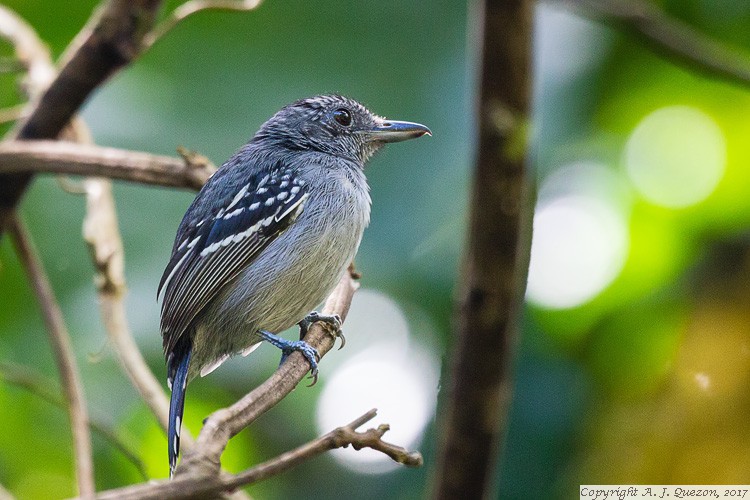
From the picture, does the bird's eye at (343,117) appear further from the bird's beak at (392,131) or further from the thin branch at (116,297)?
the thin branch at (116,297)

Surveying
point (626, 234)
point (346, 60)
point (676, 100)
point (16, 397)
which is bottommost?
point (16, 397)

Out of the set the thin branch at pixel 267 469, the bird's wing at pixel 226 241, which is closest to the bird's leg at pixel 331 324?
the bird's wing at pixel 226 241

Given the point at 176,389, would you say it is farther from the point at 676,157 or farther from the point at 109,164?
the point at 676,157

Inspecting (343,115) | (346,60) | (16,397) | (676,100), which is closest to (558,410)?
(676,100)

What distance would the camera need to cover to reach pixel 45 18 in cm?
419

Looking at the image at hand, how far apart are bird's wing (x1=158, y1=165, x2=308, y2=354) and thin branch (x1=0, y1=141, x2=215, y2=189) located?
0.21 metres

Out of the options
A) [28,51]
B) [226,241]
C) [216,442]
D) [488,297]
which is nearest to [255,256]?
[226,241]

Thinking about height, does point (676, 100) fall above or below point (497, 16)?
above

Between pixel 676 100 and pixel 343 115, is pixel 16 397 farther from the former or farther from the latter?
pixel 676 100

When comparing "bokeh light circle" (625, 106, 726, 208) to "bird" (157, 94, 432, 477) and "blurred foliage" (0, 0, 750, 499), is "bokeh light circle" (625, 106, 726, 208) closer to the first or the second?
"blurred foliage" (0, 0, 750, 499)

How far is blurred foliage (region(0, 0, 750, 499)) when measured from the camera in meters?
2.91

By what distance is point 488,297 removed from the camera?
125cm

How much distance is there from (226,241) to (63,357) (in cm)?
67

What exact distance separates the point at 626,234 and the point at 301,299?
3.44 feet
